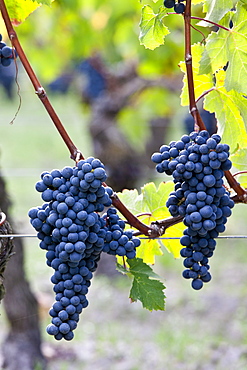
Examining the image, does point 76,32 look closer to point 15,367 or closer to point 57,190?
point 15,367

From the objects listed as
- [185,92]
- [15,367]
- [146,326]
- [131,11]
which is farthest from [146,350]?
[131,11]

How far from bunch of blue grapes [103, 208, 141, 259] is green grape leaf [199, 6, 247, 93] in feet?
1.23

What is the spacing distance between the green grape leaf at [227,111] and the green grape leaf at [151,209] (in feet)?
0.64

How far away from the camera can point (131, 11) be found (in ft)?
12.5

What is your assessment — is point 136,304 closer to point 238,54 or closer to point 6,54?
point 6,54

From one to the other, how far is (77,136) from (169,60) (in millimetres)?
6432

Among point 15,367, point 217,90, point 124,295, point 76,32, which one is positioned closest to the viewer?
point 217,90

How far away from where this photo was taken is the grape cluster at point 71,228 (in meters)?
0.97

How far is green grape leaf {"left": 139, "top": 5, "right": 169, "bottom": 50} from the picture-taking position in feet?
3.59

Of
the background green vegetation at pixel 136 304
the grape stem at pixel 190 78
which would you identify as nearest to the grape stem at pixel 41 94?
the grape stem at pixel 190 78

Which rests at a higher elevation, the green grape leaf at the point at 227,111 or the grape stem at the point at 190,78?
the grape stem at the point at 190,78

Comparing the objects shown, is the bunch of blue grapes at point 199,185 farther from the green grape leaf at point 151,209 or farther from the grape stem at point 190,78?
the green grape leaf at point 151,209

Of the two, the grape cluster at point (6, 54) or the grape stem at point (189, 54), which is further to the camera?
the grape cluster at point (6, 54)

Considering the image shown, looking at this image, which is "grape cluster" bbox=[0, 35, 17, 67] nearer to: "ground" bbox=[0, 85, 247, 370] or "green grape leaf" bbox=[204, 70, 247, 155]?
"green grape leaf" bbox=[204, 70, 247, 155]
